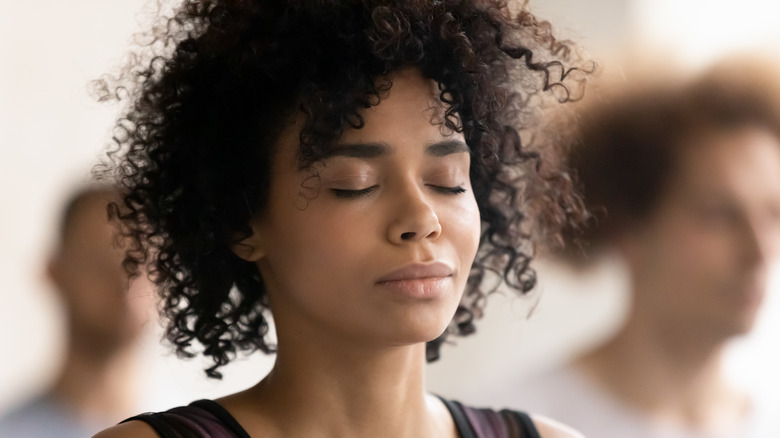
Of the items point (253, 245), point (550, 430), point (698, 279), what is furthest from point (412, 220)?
point (698, 279)

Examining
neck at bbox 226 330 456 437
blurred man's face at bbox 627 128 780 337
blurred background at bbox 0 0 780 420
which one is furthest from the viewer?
blurred background at bbox 0 0 780 420

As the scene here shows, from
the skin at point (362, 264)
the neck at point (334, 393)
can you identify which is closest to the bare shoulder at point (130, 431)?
the skin at point (362, 264)

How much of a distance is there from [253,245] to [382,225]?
0.21 metres

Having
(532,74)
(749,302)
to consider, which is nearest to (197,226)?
(532,74)

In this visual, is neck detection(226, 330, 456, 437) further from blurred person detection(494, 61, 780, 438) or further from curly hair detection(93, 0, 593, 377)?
→ blurred person detection(494, 61, 780, 438)

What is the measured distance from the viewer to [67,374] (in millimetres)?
2406

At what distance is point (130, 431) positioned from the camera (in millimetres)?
1336

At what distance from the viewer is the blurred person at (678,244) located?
2164mm

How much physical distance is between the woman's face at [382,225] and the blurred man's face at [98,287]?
3.21 feet

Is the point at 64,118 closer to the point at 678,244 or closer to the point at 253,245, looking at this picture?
the point at 253,245

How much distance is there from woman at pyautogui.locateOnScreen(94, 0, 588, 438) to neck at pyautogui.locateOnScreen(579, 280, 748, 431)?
81 cm

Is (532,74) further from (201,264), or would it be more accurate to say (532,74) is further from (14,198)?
(14,198)

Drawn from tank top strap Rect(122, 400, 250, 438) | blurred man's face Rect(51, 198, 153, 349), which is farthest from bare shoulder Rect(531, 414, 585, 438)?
blurred man's face Rect(51, 198, 153, 349)

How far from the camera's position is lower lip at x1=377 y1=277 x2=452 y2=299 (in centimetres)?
130
